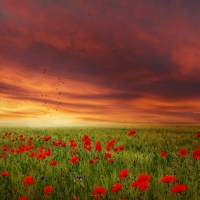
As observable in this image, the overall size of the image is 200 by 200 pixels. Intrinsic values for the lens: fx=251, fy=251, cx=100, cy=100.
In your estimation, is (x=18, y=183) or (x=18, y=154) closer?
(x=18, y=183)

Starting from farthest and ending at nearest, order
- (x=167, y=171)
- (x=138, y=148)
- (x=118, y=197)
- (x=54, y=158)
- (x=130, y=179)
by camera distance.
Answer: (x=138, y=148)
(x=54, y=158)
(x=167, y=171)
(x=130, y=179)
(x=118, y=197)

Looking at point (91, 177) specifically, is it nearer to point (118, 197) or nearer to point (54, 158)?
point (118, 197)

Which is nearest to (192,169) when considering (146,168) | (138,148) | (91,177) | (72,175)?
(146,168)

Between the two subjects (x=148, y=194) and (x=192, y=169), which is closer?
(x=148, y=194)

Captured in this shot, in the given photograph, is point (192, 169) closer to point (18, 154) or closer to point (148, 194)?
point (148, 194)

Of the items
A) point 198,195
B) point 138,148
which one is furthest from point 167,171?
point 138,148

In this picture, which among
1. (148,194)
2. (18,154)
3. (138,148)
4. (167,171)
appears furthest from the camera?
(138,148)

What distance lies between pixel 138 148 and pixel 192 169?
13.1 ft

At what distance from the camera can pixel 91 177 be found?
4.40 meters

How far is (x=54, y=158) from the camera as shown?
6.30 m

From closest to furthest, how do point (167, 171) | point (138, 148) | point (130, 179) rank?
1. point (130, 179)
2. point (167, 171)
3. point (138, 148)

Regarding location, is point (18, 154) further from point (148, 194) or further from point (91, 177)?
point (148, 194)

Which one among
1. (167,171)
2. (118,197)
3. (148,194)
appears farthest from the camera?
(167,171)

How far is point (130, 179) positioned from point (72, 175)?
3.65 ft
